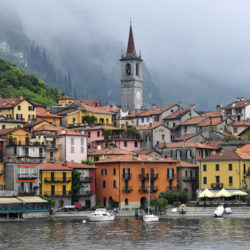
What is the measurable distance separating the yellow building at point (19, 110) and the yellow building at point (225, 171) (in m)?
40.3

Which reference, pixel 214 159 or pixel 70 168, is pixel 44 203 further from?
pixel 214 159

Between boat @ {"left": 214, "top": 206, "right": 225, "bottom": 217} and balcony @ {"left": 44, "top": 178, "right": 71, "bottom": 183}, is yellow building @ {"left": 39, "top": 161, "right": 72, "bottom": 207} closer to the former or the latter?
balcony @ {"left": 44, "top": 178, "right": 71, "bottom": 183}

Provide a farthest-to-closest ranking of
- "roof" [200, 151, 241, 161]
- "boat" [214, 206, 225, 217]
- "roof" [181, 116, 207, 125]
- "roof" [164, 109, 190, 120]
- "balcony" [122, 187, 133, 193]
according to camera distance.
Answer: "roof" [164, 109, 190, 120] → "roof" [181, 116, 207, 125] → "roof" [200, 151, 241, 161] → "balcony" [122, 187, 133, 193] → "boat" [214, 206, 225, 217]

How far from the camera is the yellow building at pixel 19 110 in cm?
14488

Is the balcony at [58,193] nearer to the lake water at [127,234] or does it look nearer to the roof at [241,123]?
the lake water at [127,234]

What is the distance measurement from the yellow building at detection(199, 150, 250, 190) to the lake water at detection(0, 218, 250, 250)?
54.0ft

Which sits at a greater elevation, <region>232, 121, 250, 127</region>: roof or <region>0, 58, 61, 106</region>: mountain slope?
<region>0, 58, 61, 106</region>: mountain slope

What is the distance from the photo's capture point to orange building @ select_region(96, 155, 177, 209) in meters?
115

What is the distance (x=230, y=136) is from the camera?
470 ft

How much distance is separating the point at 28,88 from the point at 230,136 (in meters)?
69.5

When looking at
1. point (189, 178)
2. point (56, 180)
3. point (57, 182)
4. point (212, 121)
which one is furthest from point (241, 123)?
point (56, 180)

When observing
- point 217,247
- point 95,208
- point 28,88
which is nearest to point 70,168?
point 95,208

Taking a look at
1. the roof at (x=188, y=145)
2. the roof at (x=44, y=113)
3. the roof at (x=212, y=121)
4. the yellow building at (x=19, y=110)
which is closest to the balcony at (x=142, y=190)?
the roof at (x=188, y=145)

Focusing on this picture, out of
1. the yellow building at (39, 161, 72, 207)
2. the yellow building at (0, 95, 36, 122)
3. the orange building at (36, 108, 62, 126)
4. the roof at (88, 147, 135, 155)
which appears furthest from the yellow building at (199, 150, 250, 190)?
the yellow building at (0, 95, 36, 122)
